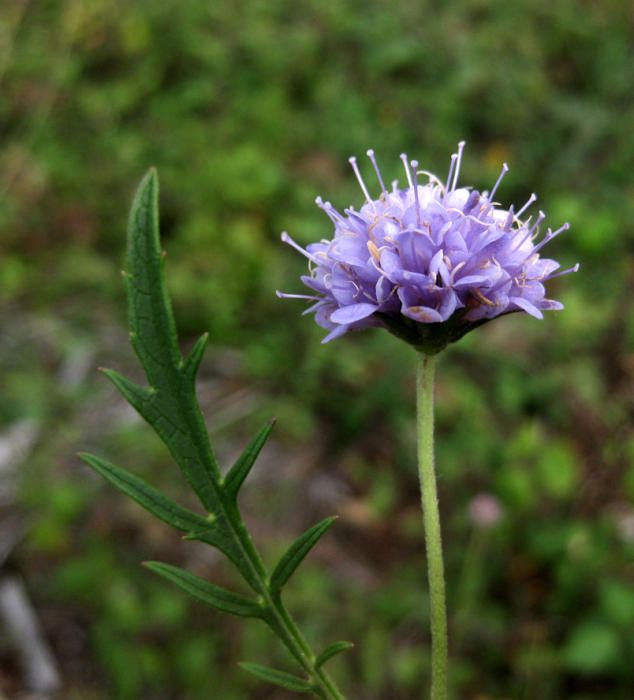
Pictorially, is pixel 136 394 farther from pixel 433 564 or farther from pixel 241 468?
pixel 433 564

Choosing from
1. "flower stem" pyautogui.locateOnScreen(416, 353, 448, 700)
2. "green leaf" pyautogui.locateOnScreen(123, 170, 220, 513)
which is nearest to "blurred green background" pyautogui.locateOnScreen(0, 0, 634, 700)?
"flower stem" pyautogui.locateOnScreen(416, 353, 448, 700)

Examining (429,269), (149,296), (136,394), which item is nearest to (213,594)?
(136,394)

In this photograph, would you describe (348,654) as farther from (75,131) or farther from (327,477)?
(75,131)

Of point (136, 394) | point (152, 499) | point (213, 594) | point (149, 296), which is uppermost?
point (149, 296)

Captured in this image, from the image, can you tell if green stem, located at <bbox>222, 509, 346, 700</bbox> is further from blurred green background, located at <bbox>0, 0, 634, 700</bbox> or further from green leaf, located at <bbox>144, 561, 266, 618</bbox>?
blurred green background, located at <bbox>0, 0, 634, 700</bbox>

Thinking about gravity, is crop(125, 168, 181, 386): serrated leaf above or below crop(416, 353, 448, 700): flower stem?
above

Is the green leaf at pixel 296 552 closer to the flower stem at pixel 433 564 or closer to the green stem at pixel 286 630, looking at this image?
the green stem at pixel 286 630

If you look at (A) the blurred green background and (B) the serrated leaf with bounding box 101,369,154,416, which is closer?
(B) the serrated leaf with bounding box 101,369,154,416
